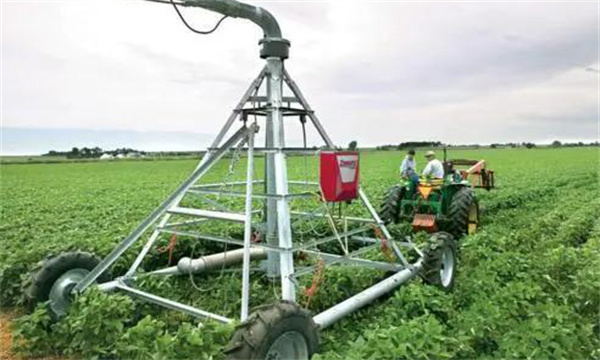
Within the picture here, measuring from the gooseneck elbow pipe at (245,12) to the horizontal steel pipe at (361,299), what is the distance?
3107 mm

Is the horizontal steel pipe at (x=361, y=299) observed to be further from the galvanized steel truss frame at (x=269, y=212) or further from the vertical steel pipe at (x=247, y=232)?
the vertical steel pipe at (x=247, y=232)

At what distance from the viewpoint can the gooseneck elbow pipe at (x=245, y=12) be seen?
4874 mm

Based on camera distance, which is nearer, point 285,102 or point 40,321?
point 40,321

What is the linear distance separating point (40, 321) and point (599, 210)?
13.1 metres

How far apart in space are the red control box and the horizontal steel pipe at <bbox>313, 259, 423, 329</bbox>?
1.07 meters

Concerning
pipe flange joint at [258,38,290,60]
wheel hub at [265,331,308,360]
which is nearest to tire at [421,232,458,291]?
wheel hub at [265,331,308,360]

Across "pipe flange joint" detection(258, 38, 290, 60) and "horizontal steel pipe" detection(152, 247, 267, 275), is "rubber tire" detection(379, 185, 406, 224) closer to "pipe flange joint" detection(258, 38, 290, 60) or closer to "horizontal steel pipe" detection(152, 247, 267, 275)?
"horizontal steel pipe" detection(152, 247, 267, 275)

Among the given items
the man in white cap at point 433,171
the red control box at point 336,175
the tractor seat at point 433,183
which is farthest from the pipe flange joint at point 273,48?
the man in white cap at point 433,171

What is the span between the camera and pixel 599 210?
12742 mm

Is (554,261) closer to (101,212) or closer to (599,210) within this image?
(599,210)

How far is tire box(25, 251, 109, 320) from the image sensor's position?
5.35 m

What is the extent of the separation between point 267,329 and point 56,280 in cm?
306

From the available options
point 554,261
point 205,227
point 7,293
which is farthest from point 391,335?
point 205,227

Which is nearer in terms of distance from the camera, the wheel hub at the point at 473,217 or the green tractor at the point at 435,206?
the green tractor at the point at 435,206
